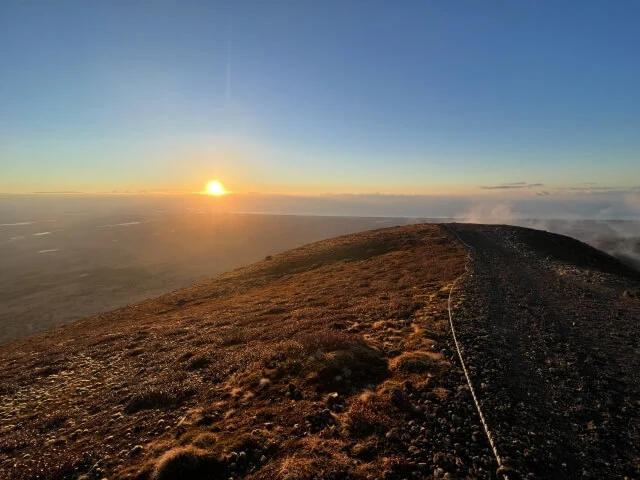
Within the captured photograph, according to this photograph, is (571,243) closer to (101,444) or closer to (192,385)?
(192,385)

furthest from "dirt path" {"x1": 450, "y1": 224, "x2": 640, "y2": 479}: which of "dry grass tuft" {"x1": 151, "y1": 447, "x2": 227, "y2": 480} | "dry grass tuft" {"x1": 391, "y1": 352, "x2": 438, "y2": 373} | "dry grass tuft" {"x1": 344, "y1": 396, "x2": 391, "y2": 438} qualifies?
"dry grass tuft" {"x1": 151, "y1": 447, "x2": 227, "y2": 480}

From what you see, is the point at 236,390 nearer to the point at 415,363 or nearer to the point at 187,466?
the point at 187,466

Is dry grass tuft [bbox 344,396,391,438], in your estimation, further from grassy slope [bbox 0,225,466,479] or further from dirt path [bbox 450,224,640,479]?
dirt path [bbox 450,224,640,479]

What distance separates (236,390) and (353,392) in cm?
430

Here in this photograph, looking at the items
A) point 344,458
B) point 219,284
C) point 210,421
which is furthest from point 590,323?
point 219,284

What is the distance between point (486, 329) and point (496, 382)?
514 cm

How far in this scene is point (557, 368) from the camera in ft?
40.2

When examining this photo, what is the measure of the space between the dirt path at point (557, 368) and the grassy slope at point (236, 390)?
1.84m

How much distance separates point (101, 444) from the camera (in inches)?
400

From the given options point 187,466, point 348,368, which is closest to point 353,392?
point 348,368

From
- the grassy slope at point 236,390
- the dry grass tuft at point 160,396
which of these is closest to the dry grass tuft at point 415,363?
the grassy slope at point 236,390

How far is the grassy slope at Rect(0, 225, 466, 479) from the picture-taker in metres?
Result: 8.58

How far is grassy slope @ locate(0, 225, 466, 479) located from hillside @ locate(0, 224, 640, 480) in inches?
2.6

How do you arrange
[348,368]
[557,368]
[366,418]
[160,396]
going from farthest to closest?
[160,396], [348,368], [557,368], [366,418]
